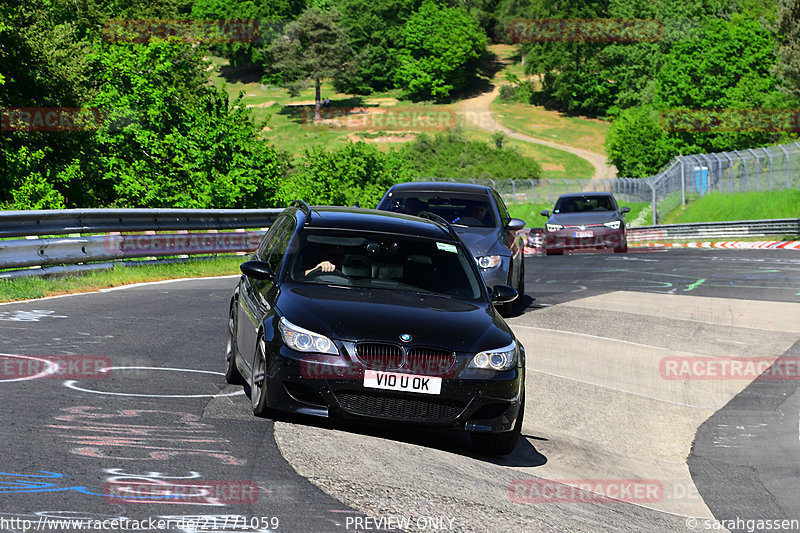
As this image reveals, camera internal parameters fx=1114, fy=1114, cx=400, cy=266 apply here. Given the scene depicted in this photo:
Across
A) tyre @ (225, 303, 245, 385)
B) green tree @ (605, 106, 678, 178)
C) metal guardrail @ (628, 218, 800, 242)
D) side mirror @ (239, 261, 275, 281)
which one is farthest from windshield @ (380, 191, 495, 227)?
green tree @ (605, 106, 678, 178)

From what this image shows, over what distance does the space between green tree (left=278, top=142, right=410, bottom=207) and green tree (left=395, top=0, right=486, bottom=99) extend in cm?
9634

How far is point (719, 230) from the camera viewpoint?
42.3m

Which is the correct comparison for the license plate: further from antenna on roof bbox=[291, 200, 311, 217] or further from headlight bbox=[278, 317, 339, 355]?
antenna on roof bbox=[291, 200, 311, 217]

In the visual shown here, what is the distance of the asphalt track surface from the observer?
552 centimetres

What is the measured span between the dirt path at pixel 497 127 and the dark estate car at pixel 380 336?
98926mm

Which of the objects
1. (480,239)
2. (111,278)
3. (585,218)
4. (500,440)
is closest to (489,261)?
(480,239)

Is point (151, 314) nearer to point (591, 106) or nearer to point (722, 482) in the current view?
point (722, 482)

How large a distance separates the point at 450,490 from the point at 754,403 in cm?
575

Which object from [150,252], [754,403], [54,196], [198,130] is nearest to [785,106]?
[198,130]

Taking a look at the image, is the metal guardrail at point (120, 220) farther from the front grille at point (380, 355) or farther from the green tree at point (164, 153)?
the front grille at point (380, 355)

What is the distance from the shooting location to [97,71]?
35562 mm

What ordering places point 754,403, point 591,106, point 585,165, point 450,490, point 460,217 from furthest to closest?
point 591,106
point 585,165
point 460,217
point 754,403
point 450,490

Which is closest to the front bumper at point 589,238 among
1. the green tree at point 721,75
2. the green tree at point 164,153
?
the green tree at point 164,153

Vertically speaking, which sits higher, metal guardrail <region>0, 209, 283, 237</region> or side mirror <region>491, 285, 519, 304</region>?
side mirror <region>491, 285, 519, 304</region>
